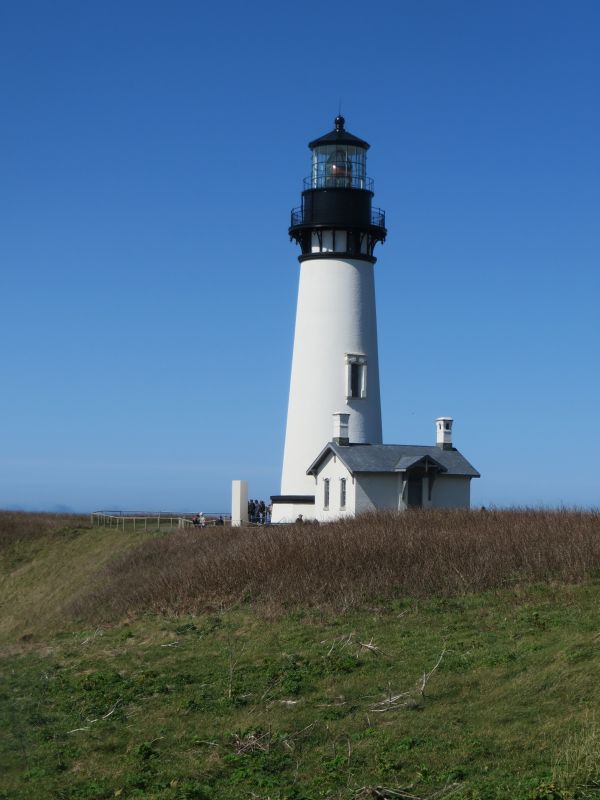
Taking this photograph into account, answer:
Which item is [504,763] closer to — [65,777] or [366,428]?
[65,777]

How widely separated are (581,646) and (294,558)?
11.4 metres

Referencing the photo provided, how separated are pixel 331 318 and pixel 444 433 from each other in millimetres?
6197

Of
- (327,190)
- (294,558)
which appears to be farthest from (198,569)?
(327,190)

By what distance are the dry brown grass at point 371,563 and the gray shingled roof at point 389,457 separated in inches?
247

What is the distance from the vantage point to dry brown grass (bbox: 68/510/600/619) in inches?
850

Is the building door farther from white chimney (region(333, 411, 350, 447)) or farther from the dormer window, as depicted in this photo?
the dormer window

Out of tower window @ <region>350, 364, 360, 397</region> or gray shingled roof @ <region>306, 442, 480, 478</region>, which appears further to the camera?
tower window @ <region>350, 364, 360, 397</region>

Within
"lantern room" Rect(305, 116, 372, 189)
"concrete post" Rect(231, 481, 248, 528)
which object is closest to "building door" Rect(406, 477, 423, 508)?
"concrete post" Rect(231, 481, 248, 528)

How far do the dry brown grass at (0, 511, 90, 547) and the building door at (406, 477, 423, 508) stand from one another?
19389mm

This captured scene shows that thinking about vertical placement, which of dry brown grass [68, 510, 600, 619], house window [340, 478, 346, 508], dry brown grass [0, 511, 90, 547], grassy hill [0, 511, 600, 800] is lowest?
grassy hill [0, 511, 600, 800]

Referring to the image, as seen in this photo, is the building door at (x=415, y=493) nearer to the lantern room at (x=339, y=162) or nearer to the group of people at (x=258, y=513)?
the group of people at (x=258, y=513)

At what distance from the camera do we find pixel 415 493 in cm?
3809

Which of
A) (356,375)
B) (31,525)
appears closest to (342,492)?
(356,375)

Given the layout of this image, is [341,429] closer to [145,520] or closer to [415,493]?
[415,493]
